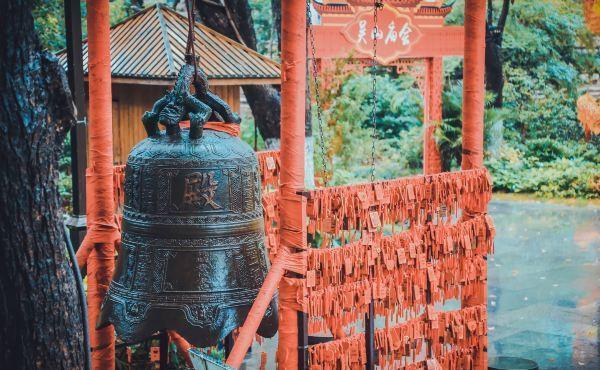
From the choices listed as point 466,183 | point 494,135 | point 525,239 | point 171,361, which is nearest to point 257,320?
point 466,183

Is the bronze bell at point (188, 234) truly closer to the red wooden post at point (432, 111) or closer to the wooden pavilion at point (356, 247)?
the wooden pavilion at point (356, 247)

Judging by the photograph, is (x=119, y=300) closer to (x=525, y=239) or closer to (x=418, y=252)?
(x=418, y=252)

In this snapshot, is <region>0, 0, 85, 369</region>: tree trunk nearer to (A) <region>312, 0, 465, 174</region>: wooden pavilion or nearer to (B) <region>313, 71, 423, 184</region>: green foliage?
(B) <region>313, 71, 423, 184</region>: green foliage

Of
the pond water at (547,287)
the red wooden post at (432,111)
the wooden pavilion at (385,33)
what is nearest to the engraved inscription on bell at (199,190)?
the pond water at (547,287)

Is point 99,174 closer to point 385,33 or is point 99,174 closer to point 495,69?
point 385,33

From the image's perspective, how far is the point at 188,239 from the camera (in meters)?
3.84

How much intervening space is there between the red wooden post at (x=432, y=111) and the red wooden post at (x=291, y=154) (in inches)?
452

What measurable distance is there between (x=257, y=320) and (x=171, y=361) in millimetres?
2909

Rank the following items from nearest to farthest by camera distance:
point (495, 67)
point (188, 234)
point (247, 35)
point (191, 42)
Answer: point (191, 42) → point (188, 234) → point (247, 35) → point (495, 67)

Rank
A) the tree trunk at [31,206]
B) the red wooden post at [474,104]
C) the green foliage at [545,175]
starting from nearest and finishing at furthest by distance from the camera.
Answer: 1. the tree trunk at [31,206]
2. the red wooden post at [474,104]
3. the green foliage at [545,175]

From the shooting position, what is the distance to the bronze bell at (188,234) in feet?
12.5

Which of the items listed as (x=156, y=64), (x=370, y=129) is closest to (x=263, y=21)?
(x=370, y=129)

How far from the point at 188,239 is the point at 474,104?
2.91 meters

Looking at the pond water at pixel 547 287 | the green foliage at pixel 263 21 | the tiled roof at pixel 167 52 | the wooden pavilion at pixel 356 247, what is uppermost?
the green foliage at pixel 263 21
